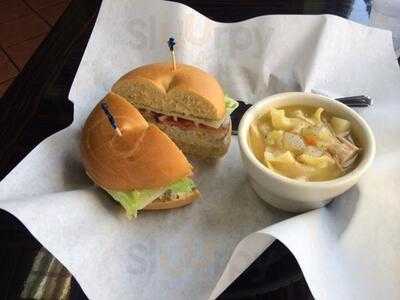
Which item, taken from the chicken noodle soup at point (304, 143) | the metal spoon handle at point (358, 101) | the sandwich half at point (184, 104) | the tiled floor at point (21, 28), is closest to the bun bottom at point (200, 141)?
the sandwich half at point (184, 104)

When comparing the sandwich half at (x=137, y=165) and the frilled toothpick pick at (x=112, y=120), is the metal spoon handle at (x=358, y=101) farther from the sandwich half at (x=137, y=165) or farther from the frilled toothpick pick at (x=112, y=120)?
the frilled toothpick pick at (x=112, y=120)

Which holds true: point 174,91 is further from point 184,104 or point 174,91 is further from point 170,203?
point 170,203

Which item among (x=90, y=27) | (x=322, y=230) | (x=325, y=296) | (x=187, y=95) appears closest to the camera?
(x=325, y=296)

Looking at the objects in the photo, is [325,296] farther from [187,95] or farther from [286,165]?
[187,95]

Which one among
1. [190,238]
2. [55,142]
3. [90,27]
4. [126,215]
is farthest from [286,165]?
[90,27]

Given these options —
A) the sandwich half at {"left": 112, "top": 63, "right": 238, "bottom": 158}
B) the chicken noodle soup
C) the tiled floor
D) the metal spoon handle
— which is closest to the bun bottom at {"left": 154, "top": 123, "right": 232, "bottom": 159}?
the sandwich half at {"left": 112, "top": 63, "right": 238, "bottom": 158}

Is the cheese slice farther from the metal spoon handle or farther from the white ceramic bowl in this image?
the metal spoon handle
